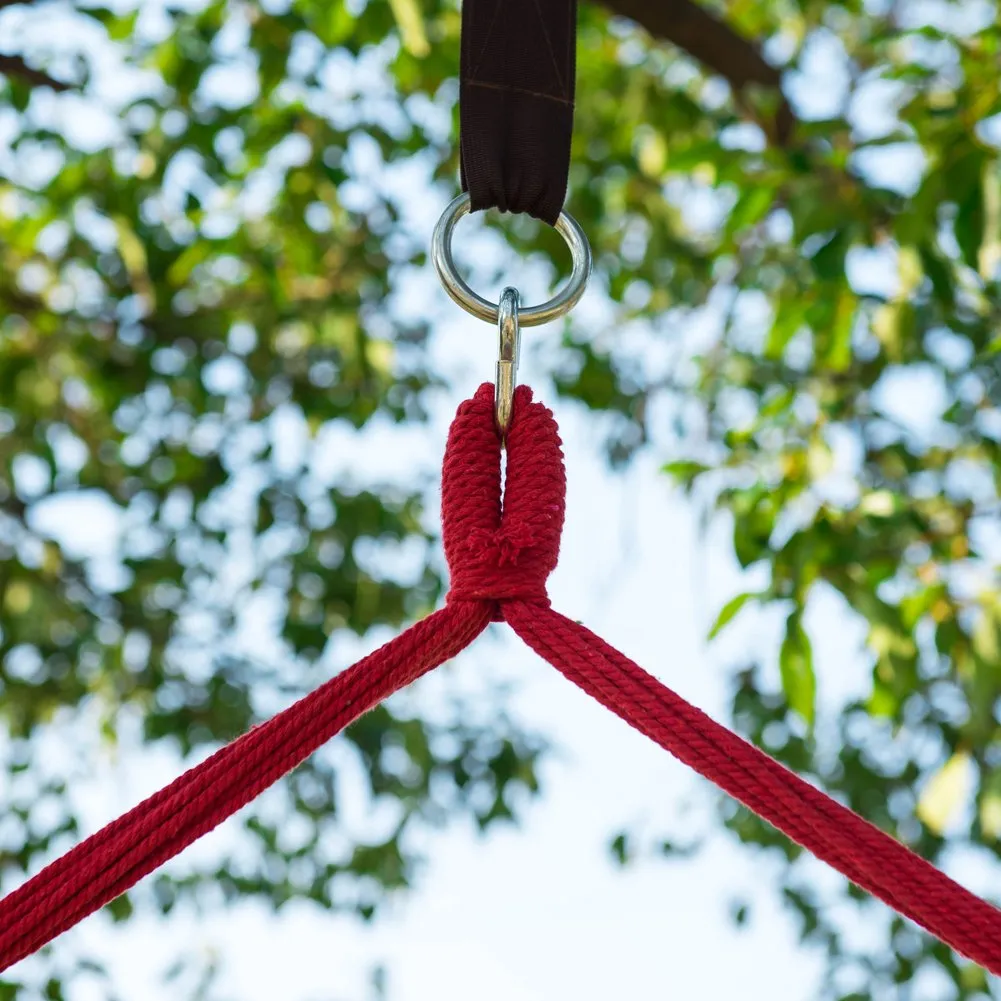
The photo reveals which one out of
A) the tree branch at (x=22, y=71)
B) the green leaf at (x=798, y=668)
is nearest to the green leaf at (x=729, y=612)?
the green leaf at (x=798, y=668)

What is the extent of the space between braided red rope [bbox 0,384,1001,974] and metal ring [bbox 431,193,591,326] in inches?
2.6

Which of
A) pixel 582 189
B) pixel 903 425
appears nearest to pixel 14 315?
pixel 582 189

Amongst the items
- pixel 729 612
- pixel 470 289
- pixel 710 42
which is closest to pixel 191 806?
pixel 470 289

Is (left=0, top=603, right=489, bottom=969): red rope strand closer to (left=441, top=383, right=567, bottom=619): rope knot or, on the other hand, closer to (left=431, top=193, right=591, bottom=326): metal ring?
(left=441, top=383, right=567, bottom=619): rope knot

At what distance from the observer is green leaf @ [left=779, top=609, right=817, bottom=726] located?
4.61 ft

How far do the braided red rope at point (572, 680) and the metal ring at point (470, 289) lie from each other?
0.07 m

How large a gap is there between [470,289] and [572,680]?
0.72 ft

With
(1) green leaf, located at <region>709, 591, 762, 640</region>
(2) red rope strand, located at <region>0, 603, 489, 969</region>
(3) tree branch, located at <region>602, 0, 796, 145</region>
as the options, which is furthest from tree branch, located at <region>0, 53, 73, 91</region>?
(2) red rope strand, located at <region>0, 603, 489, 969</region>

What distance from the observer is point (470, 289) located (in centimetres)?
75

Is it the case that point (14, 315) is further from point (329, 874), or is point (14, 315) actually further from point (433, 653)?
point (433, 653)

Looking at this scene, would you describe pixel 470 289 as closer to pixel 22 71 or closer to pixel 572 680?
pixel 572 680

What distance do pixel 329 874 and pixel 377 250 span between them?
1.31m

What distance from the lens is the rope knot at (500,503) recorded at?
0.73 m

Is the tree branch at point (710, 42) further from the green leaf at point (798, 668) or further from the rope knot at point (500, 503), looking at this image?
the rope knot at point (500, 503)
